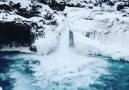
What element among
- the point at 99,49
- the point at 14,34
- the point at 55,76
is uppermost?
the point at 14,34

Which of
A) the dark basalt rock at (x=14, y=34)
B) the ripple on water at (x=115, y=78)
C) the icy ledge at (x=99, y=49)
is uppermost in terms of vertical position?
the dark basalt rock at (x=14, y=34)

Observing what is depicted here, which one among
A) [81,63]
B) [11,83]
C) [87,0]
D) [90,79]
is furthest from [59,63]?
[87,0]

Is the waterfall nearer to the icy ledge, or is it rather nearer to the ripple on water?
the icy ledge

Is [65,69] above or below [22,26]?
below

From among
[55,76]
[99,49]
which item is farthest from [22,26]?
[99,49]

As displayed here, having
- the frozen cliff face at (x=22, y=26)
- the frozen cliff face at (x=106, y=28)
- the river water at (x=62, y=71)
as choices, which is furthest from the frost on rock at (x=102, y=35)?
the frozen cliff face at (x=22, y=26)

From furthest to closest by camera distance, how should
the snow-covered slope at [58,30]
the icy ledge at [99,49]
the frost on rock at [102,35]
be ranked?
the snow-covered slope at [58,30], the frost on rock at [102,35], the icy ledge at [99,49]

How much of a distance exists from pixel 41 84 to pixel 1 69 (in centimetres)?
189

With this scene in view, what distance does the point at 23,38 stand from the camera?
353 inches

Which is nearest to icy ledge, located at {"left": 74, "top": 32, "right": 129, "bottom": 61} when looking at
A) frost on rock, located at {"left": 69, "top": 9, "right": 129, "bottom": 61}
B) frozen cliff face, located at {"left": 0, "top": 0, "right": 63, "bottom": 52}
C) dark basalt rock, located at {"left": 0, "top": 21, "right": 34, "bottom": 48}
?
frost on rock, located at {"left": 69, "top": 9, "right": 129, "bottom": 61}

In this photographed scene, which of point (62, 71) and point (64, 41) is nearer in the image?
point (62, 71)

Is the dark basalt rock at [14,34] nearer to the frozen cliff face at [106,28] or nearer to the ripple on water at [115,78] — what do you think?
the frozen cliff face at [106,28]

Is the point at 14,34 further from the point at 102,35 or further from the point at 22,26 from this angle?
the point at 102,35

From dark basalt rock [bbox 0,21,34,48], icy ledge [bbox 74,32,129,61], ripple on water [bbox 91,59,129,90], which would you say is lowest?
ripple on water [bbox 91,59,129,90]
